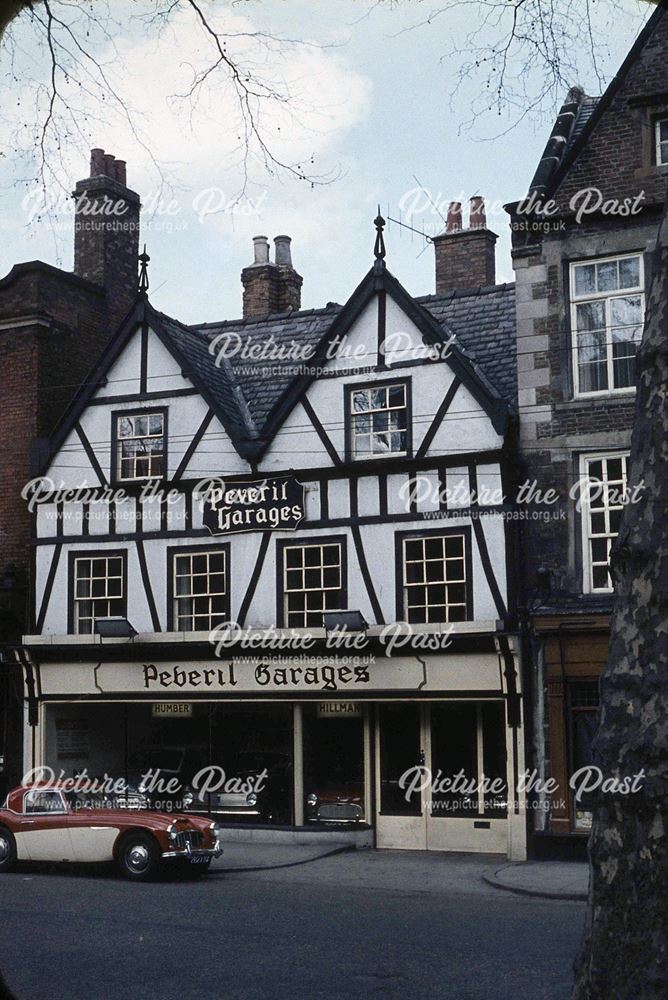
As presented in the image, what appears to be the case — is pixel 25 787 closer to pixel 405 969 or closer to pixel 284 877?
pixel 284 877

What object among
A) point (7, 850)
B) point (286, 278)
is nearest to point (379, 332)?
point (286, 278)

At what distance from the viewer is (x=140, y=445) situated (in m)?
23.6

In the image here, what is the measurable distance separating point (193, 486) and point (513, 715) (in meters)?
7.26

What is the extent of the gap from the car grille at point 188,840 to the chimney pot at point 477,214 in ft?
46.0

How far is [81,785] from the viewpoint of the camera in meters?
23.4

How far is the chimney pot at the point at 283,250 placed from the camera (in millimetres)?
28281

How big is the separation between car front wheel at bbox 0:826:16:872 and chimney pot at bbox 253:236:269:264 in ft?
48.4

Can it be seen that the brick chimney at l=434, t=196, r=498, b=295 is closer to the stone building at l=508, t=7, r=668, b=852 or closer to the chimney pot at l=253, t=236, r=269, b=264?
the chimney pot at l=253, t=236, r=269, b=264

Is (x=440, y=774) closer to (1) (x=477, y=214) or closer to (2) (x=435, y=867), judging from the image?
(2) (x=435, y=867)

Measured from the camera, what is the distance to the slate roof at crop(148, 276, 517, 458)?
864 inches

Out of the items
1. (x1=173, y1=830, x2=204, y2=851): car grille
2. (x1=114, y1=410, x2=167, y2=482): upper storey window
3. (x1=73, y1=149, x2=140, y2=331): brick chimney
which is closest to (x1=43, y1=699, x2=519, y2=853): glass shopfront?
(x1=173, y1=830, x2=204, y2=851): car grille

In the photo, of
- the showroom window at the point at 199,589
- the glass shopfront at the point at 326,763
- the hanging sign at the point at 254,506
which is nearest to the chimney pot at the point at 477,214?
the hanging sign at the point at 254,506

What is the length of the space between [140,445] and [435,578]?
6.47 meters

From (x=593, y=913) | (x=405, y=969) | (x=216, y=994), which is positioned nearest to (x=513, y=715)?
(x=405, y=969)
